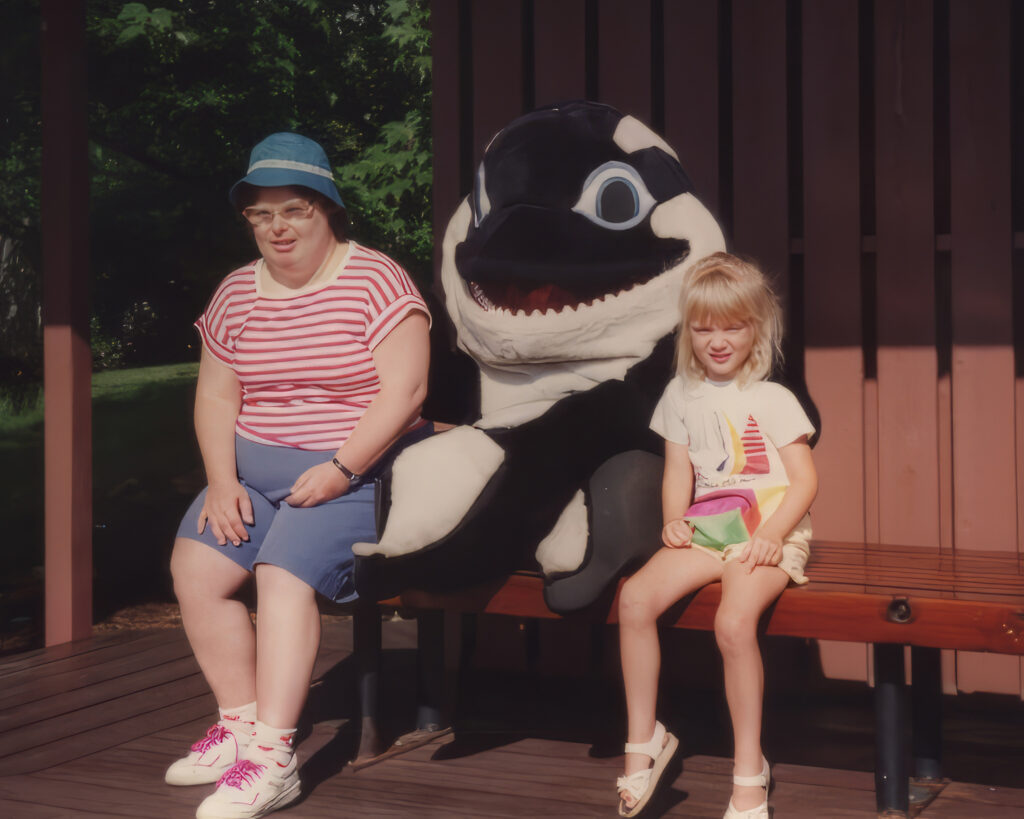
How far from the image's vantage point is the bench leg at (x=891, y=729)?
2652 millimetres

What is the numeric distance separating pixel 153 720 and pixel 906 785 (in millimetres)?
2210

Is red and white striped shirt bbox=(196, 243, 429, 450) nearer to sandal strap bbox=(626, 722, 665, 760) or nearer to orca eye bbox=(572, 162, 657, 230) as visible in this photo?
orca eye bbox=(572, 162, 657, 230)

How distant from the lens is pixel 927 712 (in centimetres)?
300

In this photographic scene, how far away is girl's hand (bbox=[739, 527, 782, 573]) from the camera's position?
2.60 metres

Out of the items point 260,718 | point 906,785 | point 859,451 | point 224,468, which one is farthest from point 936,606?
point 224,468

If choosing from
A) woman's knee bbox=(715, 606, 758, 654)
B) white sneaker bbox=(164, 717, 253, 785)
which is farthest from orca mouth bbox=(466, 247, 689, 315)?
white sneaker bbox=(164, 717, 253, 785)

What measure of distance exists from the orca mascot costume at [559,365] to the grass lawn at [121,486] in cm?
326

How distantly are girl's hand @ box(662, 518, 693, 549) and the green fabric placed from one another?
4 cm

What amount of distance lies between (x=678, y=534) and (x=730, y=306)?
1.78 feet

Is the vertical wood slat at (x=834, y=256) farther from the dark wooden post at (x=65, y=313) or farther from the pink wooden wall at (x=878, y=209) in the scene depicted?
the dark wooden post at (x=65, y=313)

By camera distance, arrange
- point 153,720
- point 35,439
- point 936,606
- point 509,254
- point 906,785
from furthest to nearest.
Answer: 1. point 35,439
2. point 153,720
3. point 509,254
4. point 906,785
5. point 936,606

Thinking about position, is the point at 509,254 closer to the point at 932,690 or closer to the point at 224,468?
the point at 224,468

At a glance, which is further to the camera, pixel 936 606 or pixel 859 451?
pixel 859 451

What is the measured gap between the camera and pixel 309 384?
3000 mm
